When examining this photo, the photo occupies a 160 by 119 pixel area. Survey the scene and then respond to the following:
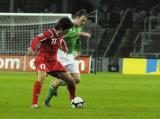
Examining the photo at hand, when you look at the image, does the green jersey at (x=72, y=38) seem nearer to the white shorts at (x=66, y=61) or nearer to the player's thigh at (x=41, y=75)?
the white shorts at (x=66, y=61)

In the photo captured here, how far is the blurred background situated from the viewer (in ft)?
153

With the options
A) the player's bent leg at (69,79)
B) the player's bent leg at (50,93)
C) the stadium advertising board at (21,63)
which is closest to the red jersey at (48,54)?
the player's bent leg at (69,79)

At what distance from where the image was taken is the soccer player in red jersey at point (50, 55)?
13.4 meters

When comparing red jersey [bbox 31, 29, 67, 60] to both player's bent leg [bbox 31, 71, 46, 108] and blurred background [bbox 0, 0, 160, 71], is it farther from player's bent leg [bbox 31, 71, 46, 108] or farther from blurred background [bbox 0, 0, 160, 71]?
blurred background [bbox 0, 0, 160, 71]

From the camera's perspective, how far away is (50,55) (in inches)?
541

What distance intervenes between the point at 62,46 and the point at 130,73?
24.5 m

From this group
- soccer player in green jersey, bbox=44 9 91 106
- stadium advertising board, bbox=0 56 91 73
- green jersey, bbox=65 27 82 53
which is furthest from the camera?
stadium advertising board, bbox=0 56 91 73

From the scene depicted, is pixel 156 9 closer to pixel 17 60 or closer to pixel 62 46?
pixel 17 60

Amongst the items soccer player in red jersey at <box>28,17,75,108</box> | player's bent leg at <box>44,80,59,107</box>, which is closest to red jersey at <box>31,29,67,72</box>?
soccer player in red jersey at <box>28,17,75,108</box>

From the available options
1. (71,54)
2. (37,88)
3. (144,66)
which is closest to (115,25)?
(144,66)

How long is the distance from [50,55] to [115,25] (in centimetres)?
3826

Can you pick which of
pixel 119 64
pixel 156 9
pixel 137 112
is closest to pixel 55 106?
pixel 137 112

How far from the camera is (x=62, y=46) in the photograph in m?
14.5

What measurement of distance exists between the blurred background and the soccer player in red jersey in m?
→ 28.6
